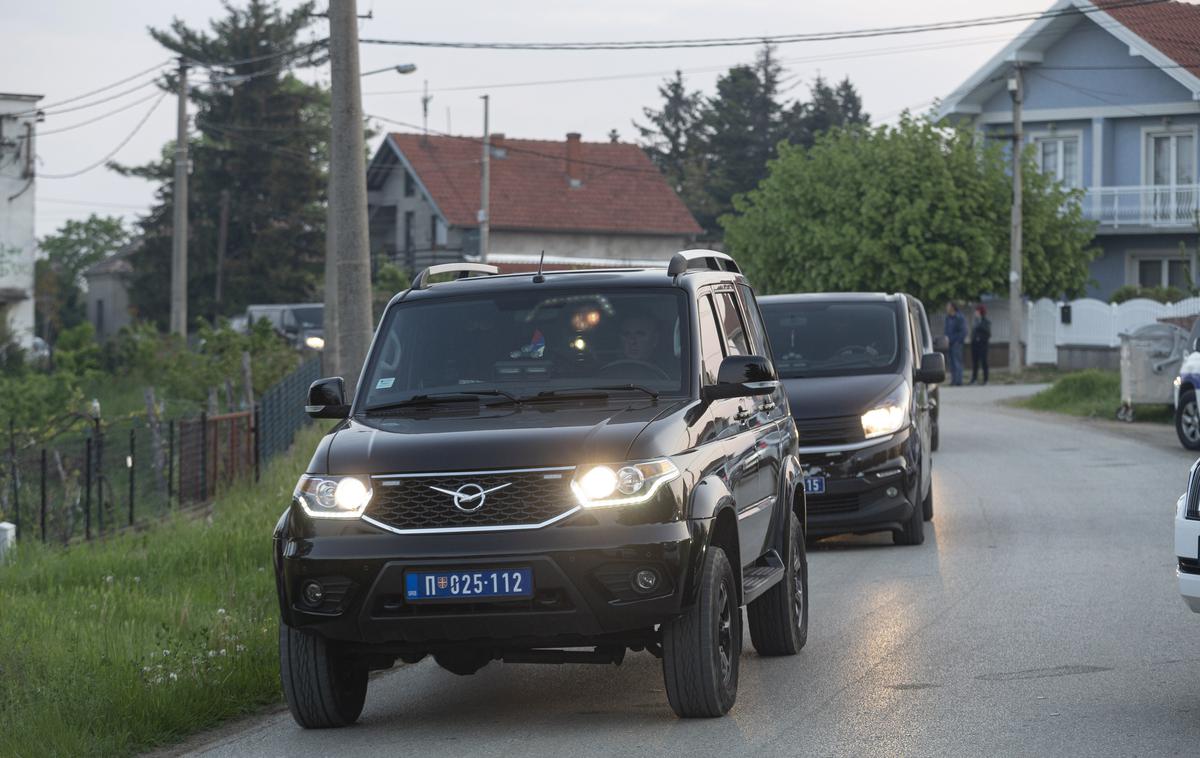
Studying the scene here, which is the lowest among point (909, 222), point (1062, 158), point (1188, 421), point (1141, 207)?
point (1188, 421)

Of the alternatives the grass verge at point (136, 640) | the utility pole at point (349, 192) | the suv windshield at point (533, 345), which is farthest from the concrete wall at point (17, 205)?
the suv windshield at point (533, 345)

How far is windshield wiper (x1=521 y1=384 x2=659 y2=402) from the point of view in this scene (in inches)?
316

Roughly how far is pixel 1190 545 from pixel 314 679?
3521 millimetres

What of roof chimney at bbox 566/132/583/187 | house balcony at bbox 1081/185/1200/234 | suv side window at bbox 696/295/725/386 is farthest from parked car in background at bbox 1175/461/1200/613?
roof chimney at bbox 566/132/583/187

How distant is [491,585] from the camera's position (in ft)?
23.4

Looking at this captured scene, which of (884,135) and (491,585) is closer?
(491,585)

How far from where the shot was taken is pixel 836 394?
1391 cm

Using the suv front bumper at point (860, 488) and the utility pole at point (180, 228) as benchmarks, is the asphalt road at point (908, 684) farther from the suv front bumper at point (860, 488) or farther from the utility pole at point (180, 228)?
the utility pole at point (180, 228)

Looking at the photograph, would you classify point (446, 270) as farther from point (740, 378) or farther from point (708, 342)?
point (740, 378)

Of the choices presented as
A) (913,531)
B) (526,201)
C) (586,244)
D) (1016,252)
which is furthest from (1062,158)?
(913,531)

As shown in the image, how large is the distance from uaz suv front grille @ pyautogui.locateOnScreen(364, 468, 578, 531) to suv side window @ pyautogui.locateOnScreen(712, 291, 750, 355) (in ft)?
6.42

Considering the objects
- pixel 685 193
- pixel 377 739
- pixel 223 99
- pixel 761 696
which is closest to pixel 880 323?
pixel 761 696

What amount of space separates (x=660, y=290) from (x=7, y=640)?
3.79 m

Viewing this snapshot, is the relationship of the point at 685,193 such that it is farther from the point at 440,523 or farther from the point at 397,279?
the point at 440,523
